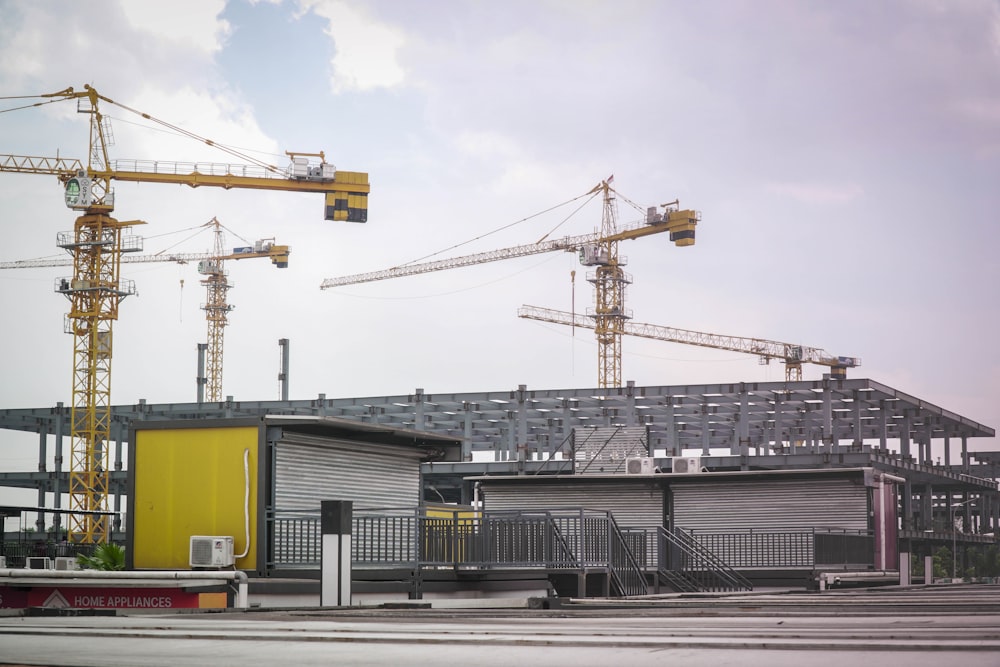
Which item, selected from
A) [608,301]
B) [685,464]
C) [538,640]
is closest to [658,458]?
[685,464]

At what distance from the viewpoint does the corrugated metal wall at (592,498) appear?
35469mm

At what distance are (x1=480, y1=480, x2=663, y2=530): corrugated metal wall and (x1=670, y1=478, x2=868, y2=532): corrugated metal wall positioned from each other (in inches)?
26.9

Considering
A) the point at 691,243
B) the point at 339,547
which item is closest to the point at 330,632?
the point at 339,547

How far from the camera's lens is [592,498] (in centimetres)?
3603

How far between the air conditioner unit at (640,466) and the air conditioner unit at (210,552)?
49.0 ft

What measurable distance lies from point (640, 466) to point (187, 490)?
14.8 m

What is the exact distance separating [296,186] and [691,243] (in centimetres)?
4940

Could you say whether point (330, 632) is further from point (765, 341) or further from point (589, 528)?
point (765, 341)

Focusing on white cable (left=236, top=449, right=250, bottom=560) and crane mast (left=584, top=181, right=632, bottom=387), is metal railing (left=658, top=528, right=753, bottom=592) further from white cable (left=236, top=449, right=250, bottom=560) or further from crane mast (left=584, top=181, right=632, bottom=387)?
crane mast (left=584, top=181, right=632, bottom=387)

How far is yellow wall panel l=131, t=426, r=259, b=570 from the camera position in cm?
2436

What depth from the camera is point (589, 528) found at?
84.5 ft

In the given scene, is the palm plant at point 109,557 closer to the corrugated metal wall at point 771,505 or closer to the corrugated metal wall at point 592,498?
the corrugated metal wall at point 592,498

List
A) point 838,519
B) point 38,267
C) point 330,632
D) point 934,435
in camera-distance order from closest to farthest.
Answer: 1. point 330,632
2. point 838,519
3. point 934,435
4. point 38,267

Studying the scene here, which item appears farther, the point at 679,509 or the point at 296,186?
the point at 296,186
